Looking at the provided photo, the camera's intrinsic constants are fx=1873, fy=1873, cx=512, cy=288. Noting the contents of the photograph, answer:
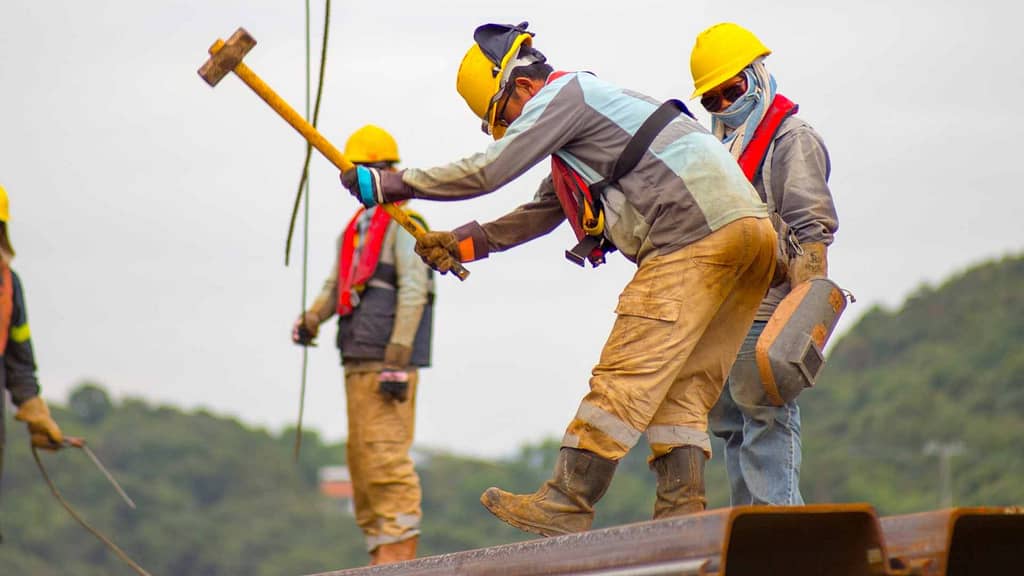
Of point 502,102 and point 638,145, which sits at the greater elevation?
point 502,102

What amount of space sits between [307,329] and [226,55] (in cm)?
377

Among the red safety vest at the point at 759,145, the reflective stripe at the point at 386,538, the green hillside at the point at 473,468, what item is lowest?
the green hillside at the point at 473,468

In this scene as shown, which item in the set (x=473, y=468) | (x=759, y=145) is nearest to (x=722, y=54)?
(x=759, y=145)

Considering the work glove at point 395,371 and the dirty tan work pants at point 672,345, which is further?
the work glove at point 395,371

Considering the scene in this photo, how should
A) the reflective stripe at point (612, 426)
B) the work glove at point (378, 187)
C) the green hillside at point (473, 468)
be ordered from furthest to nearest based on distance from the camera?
1. the green hillside at point (473, 468)
2. the work glove at point (378, 187)
3. the reflective stripe at point (612, 426)

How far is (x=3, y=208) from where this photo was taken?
953 cm

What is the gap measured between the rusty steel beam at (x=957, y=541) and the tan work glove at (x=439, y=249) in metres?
2.20

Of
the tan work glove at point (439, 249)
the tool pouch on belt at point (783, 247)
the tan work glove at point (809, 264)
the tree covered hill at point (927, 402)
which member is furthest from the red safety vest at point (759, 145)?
the tree covered hill at point (927, 402)

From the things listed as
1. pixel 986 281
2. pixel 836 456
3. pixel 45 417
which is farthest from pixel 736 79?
pixel 986 281

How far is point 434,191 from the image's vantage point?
5.99 meters

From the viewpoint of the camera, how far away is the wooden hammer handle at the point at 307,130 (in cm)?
619

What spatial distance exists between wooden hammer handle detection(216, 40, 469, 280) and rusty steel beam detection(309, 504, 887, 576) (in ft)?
5.41

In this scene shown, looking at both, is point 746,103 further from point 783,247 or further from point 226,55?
point 226,55

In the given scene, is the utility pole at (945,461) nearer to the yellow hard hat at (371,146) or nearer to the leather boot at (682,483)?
the yellow hard hat at (371,146)
